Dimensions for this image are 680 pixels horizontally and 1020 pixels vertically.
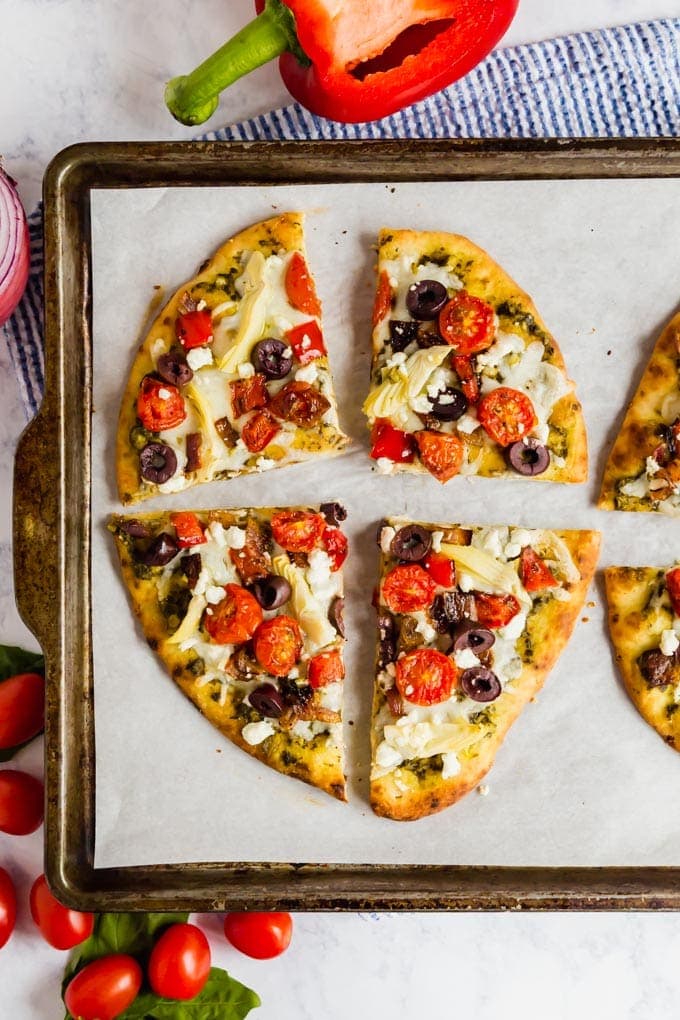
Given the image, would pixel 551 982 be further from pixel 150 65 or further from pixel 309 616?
pixel 150 65

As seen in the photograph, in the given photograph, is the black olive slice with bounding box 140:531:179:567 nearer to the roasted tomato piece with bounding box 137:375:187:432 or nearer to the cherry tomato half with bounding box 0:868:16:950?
the roasted tomato piece with bounding box 137:375:187:432

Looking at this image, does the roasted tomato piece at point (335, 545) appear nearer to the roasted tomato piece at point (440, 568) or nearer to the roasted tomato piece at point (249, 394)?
the roasted tomato piece at point (440, 568)

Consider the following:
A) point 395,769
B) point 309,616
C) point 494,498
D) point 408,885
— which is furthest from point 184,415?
point 408,885

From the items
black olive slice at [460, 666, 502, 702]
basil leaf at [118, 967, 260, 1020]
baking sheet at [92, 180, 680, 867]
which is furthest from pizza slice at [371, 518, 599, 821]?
basil leaf at [118, 967, 260, 1020]

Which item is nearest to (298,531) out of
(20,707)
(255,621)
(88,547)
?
(255,621)

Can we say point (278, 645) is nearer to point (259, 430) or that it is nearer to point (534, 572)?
point (259, 430)

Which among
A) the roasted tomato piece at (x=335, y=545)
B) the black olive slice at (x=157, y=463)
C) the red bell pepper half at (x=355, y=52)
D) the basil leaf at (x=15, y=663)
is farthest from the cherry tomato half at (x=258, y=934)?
the red bell pepper half at (x=355, y=52)
